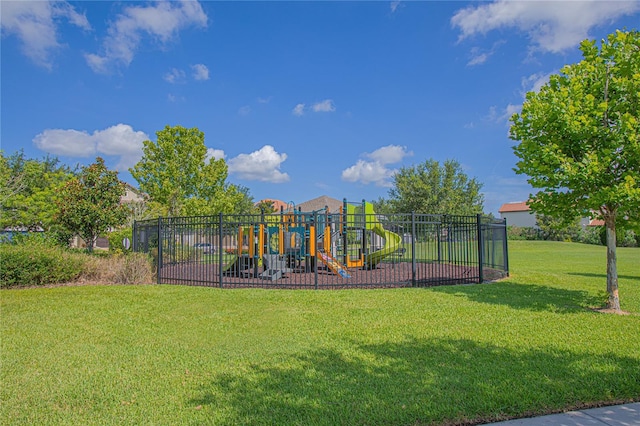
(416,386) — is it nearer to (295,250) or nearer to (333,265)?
(333,265)

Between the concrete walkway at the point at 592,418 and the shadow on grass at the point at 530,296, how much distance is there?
14.1 feet

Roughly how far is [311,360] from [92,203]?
41.3 ft

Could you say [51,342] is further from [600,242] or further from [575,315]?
[600,242]

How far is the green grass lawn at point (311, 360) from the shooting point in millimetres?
3561

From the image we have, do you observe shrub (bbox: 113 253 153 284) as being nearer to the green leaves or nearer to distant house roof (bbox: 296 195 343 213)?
the green leaves

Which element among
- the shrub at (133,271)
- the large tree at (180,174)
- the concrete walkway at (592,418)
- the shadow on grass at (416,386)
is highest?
the large tree at (180,174)

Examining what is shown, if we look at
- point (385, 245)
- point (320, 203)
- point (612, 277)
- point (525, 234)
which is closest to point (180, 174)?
point (320, 203)

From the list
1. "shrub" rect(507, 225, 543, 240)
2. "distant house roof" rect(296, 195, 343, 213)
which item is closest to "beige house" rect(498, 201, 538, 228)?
"shrub" rect(507, 225, 543, 240)

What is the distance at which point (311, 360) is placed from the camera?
481 centimetres

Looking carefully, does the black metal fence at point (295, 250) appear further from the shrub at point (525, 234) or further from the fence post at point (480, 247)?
the shrub at point (525, 234)

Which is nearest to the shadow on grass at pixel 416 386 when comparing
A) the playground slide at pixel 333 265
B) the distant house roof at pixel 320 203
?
the playground slide at pixel 333 265

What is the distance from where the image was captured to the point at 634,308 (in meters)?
7.85

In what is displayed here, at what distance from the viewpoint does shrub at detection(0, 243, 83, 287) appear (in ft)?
34.4

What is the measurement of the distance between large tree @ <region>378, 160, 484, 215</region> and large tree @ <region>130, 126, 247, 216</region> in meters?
20.3
